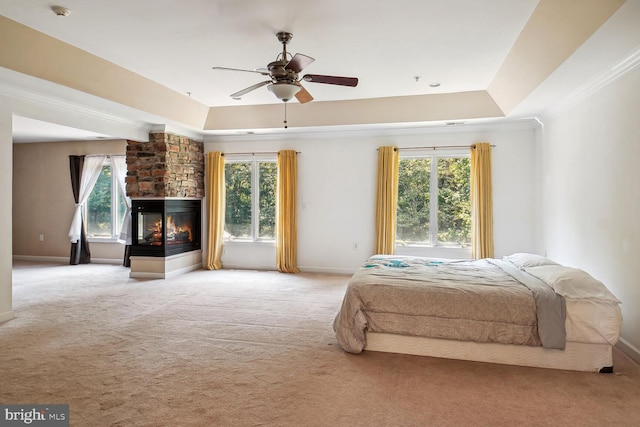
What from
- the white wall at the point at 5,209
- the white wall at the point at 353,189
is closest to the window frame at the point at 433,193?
the white wall at the point at 353,189

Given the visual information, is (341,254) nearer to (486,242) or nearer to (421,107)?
(486,242)

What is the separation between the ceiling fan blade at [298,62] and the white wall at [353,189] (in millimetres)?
3683

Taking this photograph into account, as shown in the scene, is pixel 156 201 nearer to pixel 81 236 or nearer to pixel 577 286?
pixel 81 236

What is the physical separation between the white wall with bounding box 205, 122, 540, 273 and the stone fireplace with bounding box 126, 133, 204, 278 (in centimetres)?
106

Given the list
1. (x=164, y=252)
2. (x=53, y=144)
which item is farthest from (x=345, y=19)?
(x=53, y=144)

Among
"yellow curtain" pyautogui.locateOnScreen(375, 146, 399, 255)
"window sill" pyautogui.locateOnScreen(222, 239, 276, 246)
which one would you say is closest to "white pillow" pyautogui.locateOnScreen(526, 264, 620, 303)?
"yellow curtain" pyautogui.locateOnScreen(375, 146, 399, 255)

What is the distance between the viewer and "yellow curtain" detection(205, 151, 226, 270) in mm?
7449

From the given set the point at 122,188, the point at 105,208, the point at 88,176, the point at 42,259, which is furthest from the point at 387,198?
the point at 42,259

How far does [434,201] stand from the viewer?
21.8 ft

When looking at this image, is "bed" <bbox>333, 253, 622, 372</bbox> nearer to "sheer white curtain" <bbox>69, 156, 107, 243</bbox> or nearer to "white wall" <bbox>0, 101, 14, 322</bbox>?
"white wall" <bbox>0, 101, 14, 322</bbox>

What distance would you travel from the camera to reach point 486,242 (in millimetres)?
6219

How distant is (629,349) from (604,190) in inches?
60.1

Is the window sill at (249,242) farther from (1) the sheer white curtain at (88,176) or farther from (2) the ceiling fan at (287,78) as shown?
(2) the ceiling fan at (287,78)

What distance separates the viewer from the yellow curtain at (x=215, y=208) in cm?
745
